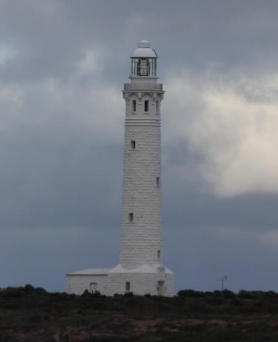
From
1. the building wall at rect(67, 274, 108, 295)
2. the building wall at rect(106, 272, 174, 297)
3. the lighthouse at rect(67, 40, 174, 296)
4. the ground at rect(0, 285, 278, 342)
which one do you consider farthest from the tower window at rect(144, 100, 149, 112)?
the ground at rect(0, 285, 278, 342)

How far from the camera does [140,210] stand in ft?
260

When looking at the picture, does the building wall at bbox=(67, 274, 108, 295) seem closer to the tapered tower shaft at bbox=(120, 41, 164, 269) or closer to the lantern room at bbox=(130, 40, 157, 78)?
the tapered tower shaft at bbox=(120, 41, 164, 269)

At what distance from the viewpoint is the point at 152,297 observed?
74312 mm

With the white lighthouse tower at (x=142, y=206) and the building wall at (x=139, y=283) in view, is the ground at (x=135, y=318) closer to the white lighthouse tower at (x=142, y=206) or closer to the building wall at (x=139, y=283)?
the building wall at (x=139, y=283)

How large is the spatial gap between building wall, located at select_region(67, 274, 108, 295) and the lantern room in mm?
10118

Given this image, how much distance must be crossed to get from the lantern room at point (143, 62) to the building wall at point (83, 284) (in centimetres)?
1012

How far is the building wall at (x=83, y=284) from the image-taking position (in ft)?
266

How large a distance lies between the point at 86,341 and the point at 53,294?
17627mm

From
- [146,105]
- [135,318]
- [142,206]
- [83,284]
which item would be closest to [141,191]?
[142,206]

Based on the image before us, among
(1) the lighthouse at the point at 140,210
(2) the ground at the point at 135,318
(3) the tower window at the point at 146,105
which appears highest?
(3) the tower window at the point at 146,105

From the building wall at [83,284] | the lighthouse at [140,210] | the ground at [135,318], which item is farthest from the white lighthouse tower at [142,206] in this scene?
the ground at [135,318]

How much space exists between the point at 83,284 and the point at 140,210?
488 centimetres

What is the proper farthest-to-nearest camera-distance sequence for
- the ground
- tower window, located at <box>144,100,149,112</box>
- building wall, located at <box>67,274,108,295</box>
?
building wall, located at <box>67,274,108,295</box>
tower window, located at <box>144,100,149,112</box>
the ground

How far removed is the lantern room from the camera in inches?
3221
